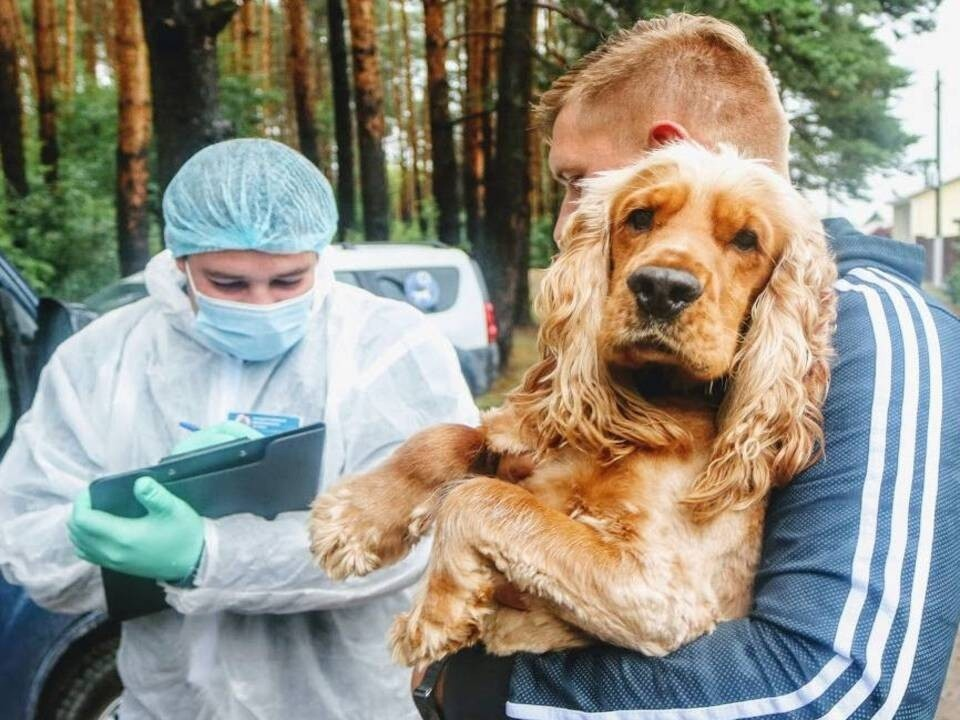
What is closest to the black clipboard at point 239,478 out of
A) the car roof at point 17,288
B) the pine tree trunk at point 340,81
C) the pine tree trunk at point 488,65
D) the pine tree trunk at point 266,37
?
the car roof at point 17,288

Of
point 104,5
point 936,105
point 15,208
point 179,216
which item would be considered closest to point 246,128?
point 15,208

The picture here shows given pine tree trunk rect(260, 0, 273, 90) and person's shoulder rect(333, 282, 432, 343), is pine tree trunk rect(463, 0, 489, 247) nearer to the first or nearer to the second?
pine tree trunk rect(260, 0, 273, 90)

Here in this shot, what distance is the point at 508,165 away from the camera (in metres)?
16.2

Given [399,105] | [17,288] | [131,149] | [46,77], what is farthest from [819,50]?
[399,105]

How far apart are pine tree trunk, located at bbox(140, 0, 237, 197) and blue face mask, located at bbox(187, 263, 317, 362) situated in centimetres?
519

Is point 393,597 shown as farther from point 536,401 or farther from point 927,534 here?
point 927,534

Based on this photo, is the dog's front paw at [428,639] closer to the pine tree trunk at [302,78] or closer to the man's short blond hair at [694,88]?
the man's short blond hair at [694,88]

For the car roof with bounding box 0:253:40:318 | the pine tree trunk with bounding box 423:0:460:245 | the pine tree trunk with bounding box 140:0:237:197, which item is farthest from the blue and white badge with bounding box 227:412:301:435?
the pine tree trunk with bounding box 423:0:460:245

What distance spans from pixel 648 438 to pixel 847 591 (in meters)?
0.38

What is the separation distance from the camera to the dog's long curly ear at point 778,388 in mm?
1571

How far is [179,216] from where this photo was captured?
281 centimetres

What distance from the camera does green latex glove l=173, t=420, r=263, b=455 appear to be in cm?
251

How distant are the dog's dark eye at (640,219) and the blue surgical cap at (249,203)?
4.06 feet

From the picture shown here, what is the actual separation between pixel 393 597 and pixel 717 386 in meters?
1.32
